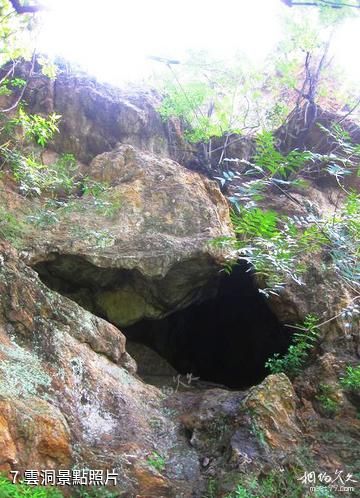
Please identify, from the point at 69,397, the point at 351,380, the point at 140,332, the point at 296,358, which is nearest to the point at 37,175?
the point at 69,397

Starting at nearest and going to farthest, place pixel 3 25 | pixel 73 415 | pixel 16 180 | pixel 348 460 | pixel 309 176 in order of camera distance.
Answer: pixel 73 415, pixel 348 460, pixel 3 25, pixel 16 180, pixel 309 176

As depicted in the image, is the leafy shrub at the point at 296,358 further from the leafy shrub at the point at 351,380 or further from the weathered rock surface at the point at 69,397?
the weathered rock surface at the point at 69,397

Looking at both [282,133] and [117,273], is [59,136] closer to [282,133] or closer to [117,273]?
[117,273]

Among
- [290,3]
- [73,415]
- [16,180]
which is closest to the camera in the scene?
[290,3]

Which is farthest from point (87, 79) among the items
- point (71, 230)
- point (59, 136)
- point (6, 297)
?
Result: point (6, 297)

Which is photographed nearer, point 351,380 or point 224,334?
point 351,380

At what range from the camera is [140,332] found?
9984 millimetres

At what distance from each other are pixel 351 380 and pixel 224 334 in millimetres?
6066

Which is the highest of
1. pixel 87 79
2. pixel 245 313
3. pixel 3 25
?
pixel 3 25

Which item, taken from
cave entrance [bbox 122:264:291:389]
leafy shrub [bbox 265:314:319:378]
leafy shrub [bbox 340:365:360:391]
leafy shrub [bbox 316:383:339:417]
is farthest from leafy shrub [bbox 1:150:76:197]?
leafy shrub [bbox 340:365:360:391]

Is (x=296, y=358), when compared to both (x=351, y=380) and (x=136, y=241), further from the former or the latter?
(x=136, y=241)

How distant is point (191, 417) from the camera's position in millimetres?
5957

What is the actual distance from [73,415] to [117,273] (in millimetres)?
3230

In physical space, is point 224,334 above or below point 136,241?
below
